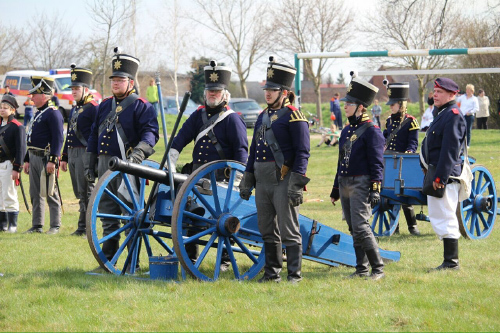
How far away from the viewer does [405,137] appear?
9.50 m

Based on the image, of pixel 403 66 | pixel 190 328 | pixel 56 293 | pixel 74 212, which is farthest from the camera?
pixel 403 66

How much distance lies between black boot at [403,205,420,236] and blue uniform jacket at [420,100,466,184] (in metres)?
2.58

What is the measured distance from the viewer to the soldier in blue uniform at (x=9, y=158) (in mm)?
9906

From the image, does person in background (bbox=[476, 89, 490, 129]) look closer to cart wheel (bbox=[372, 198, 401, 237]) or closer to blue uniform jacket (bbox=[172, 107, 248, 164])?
cart wheel (bbox=[372, 198, 401, 237])

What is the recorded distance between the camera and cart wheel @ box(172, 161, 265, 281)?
5898mm

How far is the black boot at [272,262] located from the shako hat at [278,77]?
4.28ft

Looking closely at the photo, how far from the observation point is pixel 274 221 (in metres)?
6.25

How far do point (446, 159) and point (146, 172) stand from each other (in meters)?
2.68

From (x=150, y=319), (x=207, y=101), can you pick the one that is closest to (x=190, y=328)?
(x=150, y=319)

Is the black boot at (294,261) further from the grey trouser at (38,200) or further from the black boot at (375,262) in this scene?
the grey trouser at (38,200)

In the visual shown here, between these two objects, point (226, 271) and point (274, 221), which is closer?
point (274, 221)

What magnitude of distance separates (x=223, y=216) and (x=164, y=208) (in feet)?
1.73

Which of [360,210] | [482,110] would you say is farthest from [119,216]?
[482,110]

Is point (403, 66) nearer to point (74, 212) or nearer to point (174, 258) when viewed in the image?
point (74, 212)
